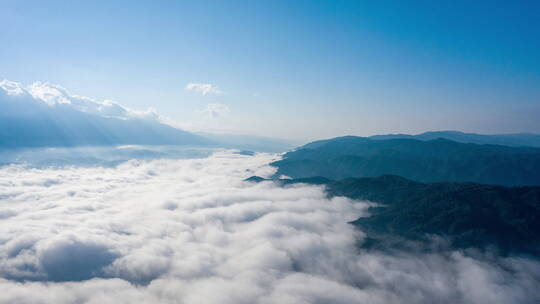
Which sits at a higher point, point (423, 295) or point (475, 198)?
point (475, 198)

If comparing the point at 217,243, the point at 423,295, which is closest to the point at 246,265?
the point at 217,243

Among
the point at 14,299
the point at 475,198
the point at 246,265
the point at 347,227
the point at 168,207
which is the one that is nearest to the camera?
the point at 14,299

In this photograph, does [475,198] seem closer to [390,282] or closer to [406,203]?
[406,203]

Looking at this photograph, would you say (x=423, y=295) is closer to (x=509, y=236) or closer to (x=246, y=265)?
(x=509, y=236)

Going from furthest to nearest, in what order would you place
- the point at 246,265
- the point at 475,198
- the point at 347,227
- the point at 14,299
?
1. the point at 347,227
2. the point at 475,198
3. the point at 246,265
4. the point at 14,299

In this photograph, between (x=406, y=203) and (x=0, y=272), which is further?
(x=406, y=203)

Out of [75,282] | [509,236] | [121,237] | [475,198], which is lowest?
[75,282]
